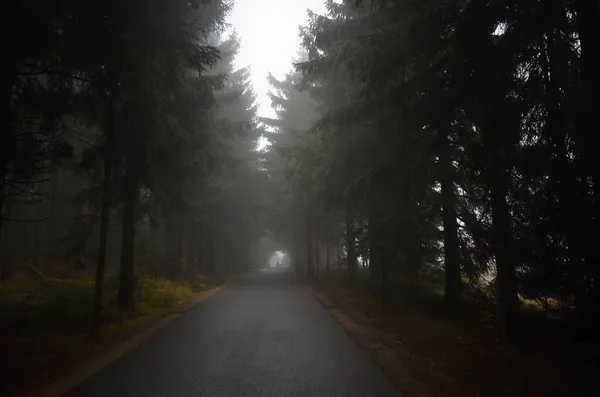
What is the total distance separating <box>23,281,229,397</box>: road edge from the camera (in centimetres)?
581

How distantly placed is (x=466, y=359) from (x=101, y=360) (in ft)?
20.8

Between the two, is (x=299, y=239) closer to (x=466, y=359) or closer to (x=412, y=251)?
(x=412, y=251)

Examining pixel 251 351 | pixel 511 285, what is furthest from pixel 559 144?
pixel 251 351

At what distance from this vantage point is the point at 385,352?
813 cm

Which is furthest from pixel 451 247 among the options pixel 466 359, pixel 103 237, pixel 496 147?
pixel 103 237

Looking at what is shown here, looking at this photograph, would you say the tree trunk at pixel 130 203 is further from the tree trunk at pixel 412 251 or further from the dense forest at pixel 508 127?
the tree trunk at pixel 412 251

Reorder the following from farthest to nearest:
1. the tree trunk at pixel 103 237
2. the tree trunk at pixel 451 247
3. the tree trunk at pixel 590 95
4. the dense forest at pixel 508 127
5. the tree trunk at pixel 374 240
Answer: the tree trunk at pixel 374 240, the tree trunk at pixel 451 247, the tree trunk at pixel 103 237, the dense forest at pixel 508 127, the tree trunk at pixel 590 95

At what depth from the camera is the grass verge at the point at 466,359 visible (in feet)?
19.2

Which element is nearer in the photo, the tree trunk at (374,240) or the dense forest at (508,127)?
the dense forest at (508,127)

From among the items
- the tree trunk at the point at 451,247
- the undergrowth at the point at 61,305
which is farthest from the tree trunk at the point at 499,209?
the undergrowth at the point at 61,305

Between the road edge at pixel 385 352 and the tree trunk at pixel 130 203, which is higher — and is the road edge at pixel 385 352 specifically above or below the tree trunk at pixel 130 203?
below

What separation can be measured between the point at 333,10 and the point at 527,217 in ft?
37.9

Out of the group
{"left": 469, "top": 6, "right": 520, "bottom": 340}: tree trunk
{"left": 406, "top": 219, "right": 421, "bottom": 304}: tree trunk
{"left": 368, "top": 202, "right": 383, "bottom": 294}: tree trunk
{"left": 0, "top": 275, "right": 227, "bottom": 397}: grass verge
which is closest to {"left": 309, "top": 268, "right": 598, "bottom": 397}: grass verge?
{"left": 469, "top": 6, "right": 520, "bottom": 340}: tree trunk

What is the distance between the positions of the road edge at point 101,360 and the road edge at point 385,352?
4.53 m
